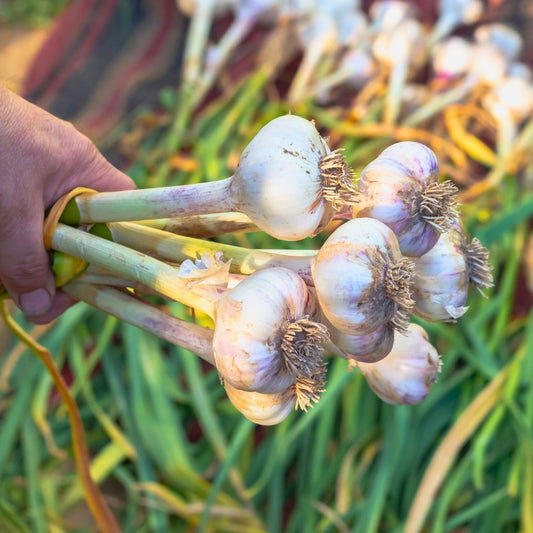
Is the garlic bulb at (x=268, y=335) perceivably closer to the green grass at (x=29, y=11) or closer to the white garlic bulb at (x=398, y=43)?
the white garlic bulb at (x=398, y=43)

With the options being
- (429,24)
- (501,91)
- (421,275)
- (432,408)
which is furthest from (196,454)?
(429,24)

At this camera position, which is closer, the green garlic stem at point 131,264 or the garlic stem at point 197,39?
the green garlic stem at point 131,264

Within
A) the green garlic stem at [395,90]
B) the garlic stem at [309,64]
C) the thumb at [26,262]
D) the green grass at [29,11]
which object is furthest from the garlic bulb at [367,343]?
the green grass at [29,11]

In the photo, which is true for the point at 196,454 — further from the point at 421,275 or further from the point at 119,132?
the point at 119,132

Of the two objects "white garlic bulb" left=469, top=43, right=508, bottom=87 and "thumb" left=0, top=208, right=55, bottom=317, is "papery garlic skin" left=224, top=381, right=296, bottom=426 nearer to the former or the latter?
"thumb" left=0, top=208, right=55, bottom=317

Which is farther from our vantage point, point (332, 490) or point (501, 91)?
point (501, 91)

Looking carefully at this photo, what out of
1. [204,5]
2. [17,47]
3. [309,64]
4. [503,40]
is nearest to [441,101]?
[503,40]
